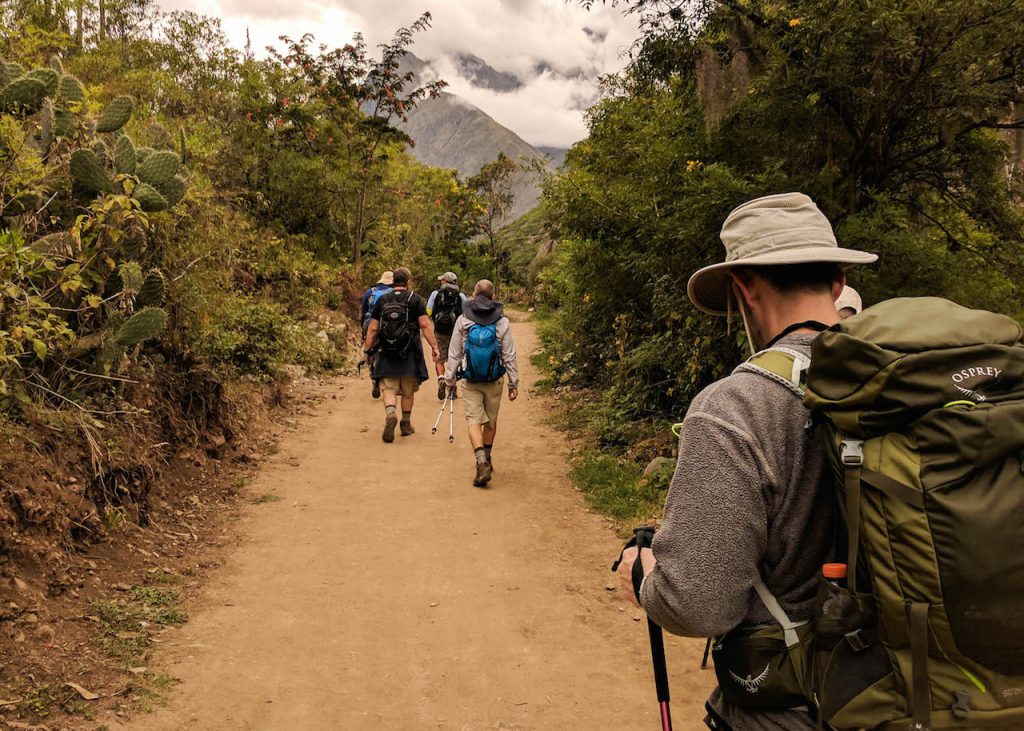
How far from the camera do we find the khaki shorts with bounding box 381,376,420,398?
32.0ft

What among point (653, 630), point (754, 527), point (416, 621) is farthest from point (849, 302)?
point (416, 621)

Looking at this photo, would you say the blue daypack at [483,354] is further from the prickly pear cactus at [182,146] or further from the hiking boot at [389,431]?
the prickly pear cactus at [182,146]

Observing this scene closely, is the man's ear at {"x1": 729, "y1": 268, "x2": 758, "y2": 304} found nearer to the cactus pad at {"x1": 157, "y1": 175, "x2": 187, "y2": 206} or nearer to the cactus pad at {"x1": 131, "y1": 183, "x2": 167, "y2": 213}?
the cactus pad at {"x1": 131, "y1": 183, "x2": 167, "y2": 213}

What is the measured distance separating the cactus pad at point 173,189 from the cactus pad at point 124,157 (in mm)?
303

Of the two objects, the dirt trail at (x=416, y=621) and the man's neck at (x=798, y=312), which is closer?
the man's neck at (x=798, y=312)

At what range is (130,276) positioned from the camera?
5.84 metres

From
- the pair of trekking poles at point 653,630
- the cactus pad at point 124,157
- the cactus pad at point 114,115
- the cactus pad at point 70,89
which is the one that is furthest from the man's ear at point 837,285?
the cactus pad at point 70,89

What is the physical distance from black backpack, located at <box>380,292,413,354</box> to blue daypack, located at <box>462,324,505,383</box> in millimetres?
1898

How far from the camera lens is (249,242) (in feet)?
46.7

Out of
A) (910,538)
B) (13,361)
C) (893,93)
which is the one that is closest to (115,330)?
(13,361)

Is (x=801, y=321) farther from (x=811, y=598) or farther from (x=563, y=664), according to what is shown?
(x=563, y=664)

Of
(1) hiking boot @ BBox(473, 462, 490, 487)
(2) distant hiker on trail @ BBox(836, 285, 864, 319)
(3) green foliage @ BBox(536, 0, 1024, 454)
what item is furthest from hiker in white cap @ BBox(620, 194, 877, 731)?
(1) hiking boot @ BBox(473, 462, 490, 487)

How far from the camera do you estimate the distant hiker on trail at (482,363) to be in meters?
7.70

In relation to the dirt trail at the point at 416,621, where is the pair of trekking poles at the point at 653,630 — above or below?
above
